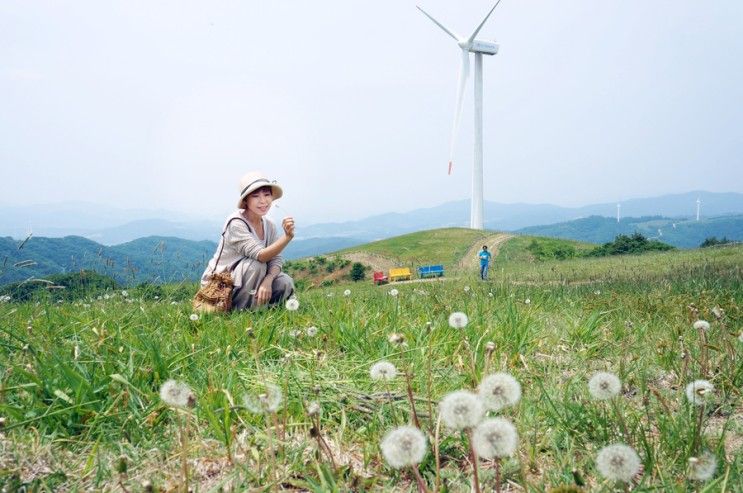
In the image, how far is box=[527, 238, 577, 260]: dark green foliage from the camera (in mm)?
56888

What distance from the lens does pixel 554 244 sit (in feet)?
205

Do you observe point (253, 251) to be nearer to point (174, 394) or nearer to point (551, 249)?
point (174, 394)

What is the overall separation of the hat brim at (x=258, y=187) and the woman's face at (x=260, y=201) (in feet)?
0.25

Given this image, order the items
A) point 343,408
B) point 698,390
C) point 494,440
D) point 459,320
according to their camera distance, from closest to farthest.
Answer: point 494,440
point 698,390
point 459,320
point 343,408

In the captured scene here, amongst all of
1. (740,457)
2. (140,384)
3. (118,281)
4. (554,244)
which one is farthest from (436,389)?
(554,244)

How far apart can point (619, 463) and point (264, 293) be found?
578cm

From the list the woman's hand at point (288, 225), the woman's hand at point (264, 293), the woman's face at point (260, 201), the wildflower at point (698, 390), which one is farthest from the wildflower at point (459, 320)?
the woman's face at point (260, 201)

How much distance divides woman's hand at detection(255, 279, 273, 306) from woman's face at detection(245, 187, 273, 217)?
3.05 feet

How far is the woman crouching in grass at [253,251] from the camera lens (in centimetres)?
713

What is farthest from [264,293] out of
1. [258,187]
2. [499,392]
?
[499,392]

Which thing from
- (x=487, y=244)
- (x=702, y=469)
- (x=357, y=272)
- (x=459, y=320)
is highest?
(x=459, y=320)

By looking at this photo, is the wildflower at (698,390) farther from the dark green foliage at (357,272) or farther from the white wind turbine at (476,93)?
the dark green foliage at (357,272)

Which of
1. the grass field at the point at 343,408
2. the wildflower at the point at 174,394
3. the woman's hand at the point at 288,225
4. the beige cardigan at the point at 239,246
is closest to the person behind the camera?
the wildflower at the point at 174,394

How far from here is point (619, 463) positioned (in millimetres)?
1778
